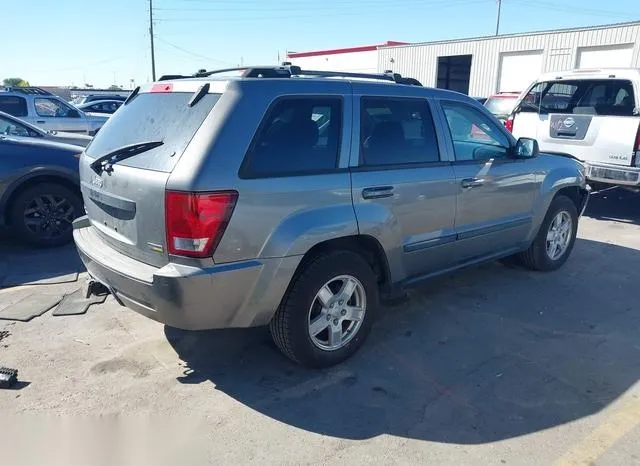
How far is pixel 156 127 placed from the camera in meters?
3.22

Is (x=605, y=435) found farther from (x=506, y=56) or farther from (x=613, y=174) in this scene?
(x=506, y=56)

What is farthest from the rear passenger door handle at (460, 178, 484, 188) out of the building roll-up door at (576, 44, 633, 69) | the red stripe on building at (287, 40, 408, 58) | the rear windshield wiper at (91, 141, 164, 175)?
the red stripe on building at (287, 40, 408, 58)

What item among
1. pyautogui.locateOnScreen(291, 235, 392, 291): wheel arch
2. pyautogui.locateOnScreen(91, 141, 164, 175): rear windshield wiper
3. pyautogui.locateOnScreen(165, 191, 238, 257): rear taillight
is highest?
pyautogui.locateOnScreen(91, 141, 164, 175): rear windshield wiper

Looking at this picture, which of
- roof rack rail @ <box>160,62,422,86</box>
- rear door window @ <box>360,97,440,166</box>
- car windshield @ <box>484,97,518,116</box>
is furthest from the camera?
car windshield @ <box>484,97,518,116</box>

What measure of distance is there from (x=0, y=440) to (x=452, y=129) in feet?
12.2

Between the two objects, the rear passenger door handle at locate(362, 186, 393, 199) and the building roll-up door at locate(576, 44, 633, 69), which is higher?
the building roll-up door at locate(576, 44, 633, 69)

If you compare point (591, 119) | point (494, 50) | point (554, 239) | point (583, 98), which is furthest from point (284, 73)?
point (494, 50)

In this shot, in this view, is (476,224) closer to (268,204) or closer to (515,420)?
(515,420)

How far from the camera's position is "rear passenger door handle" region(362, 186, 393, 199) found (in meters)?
3.42

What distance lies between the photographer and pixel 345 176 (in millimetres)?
3332

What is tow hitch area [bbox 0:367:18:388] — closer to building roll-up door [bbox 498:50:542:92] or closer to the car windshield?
the car windshield

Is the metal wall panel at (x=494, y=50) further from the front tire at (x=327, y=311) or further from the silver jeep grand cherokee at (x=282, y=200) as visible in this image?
the front tire at (x=327, y=311)

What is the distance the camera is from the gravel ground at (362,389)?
2770mm

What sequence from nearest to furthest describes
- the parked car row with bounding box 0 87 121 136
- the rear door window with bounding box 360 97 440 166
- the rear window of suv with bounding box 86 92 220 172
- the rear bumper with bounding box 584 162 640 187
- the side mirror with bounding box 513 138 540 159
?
the rear window of suv with bounding box 86 92 220 172 < the rear door window with bounding box 360 97 440 166 < the side mirror with bounding box 513 138 540 159 < the rear bumper with bounding box 584 162 640 187 < the parked car row with bounding box 0 87 121 136
